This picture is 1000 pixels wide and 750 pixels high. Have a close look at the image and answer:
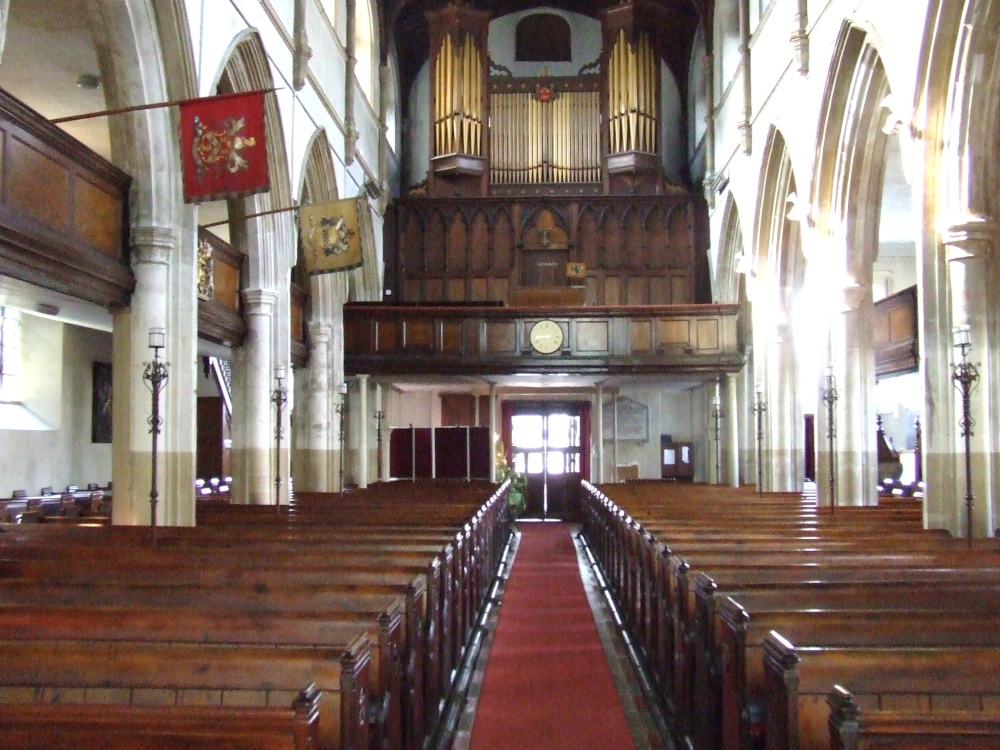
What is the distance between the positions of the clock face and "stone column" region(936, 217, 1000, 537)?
9.23m

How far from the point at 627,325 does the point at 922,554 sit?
11.5 m

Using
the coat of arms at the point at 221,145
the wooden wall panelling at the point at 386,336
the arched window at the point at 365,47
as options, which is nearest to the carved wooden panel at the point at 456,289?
the wooden wall panelling at the point at 386,336

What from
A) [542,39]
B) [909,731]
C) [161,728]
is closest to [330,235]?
[161,728]

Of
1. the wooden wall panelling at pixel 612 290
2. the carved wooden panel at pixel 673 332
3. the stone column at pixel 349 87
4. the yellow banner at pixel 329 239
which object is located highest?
the stone column at pixel 349 87

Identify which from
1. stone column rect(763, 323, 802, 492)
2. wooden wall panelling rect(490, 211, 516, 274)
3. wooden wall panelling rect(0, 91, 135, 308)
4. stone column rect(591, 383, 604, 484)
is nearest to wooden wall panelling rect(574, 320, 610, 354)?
stone column rect(591, 383, 604, 484)

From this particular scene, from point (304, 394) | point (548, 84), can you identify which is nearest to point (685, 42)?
point (548, 84)

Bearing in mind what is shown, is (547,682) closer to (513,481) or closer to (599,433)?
(513,481)

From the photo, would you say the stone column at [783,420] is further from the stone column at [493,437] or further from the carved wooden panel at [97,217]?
the carved wooden panel at [97,217]

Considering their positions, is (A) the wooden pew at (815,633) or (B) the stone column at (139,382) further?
(B) the stone column at (139,382)

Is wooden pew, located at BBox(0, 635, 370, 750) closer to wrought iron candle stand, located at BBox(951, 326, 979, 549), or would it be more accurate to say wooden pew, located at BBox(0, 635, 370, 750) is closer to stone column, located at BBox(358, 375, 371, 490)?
wrought iron candle stand, located at BBox(951, 326, 979, 549)

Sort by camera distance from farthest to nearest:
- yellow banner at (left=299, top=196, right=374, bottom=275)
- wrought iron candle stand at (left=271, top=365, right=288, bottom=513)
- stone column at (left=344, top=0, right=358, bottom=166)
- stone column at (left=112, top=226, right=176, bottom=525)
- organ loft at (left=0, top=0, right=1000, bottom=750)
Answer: stone column at (left=344, top=0, right=358, bottom=166) < yellow banner at (left=299, top=196, right=374, bottom=275) < wrought iron candle stand at (left=271, top=365, right=288, bottom=513) < stone column at (left=112, top=226, right=176, bottom=525) < organ loft at (left=0, top=0, right=1000, bottom=750)

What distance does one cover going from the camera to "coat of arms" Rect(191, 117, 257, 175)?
8367 millimetres

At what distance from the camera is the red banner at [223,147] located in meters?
8.26

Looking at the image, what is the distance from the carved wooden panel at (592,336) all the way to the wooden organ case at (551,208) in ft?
10.8
